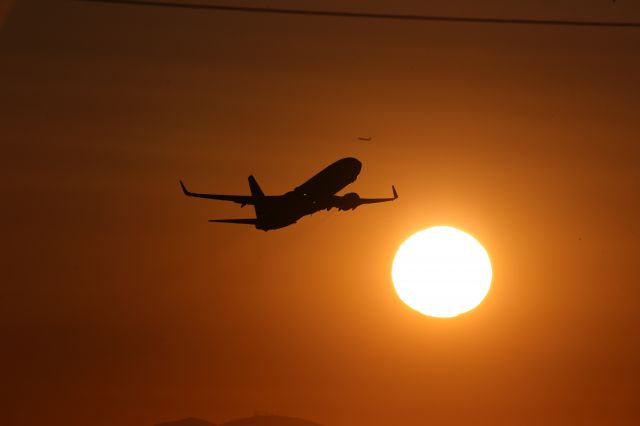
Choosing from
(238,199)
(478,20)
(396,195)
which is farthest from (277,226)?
(478,20)

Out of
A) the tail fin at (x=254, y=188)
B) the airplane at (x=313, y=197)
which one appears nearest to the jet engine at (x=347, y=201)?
the airplane at (x=313, y=197)

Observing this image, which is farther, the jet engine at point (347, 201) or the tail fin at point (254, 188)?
the tail fin at point (254, 188)

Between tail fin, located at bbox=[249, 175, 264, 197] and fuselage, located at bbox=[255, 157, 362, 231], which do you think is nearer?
fuselage, located at bbox=[255, 157, 362, 231]

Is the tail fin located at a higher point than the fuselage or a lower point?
higher

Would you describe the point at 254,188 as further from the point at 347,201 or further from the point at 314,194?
the point at 347,201

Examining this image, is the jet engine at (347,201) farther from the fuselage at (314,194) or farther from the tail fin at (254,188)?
the tail fin at (254,188)

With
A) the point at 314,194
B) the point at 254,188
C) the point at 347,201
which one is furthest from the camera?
the point at 254,188

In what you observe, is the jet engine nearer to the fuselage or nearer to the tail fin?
the fuselage

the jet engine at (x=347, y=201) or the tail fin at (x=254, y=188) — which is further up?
the tail fin at (x=254, y=188)

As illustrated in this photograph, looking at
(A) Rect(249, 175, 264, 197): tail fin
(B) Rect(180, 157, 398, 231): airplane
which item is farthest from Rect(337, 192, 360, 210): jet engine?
(A) Rect(249, 175, 264, 197): tail fin

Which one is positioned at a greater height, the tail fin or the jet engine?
the tail fin

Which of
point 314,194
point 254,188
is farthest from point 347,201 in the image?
point 254,188
